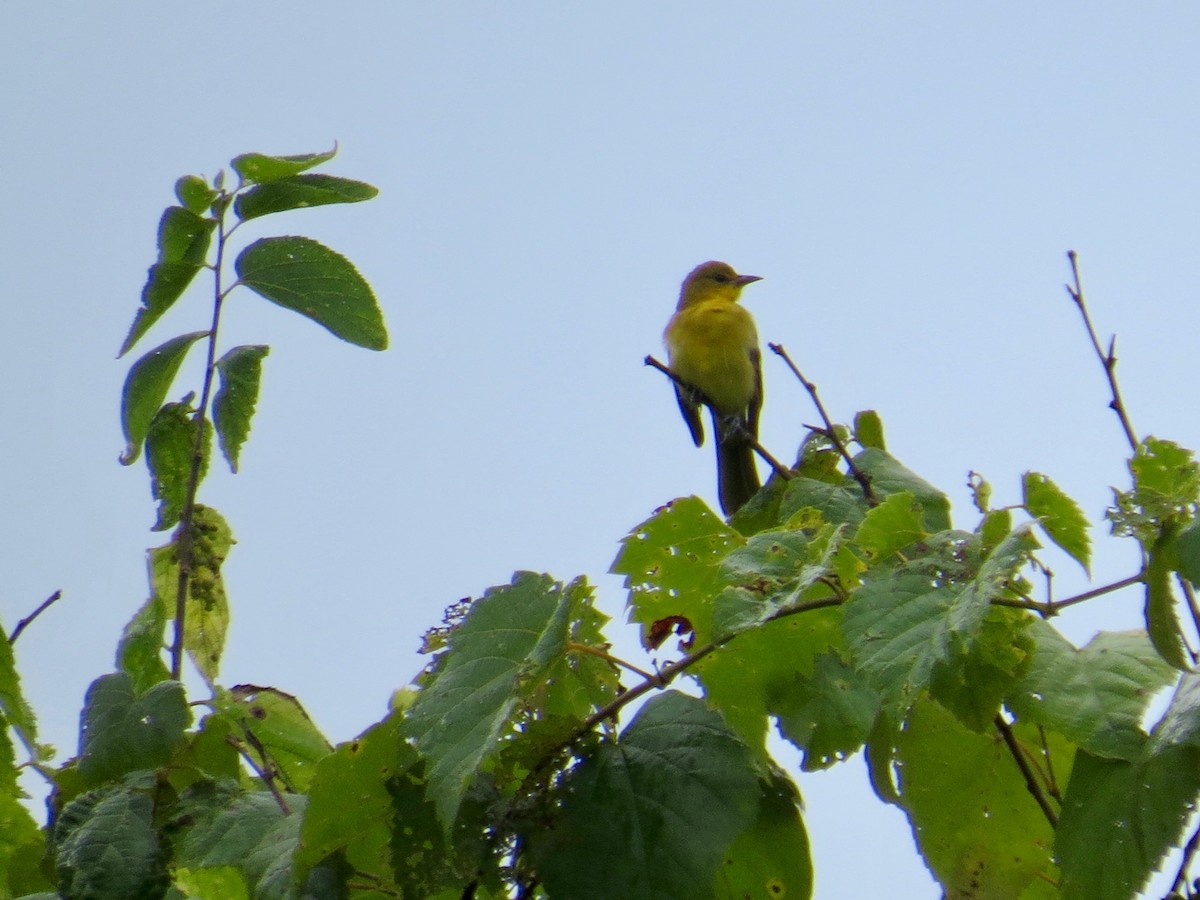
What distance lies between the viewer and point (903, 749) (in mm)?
1589

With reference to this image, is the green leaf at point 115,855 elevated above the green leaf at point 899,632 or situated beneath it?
situated beneath

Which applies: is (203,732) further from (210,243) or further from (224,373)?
(210,243)

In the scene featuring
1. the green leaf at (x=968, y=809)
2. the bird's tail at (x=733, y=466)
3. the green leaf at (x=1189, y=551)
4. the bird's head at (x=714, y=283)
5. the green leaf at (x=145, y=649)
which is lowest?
the green leaf at (x=968, y=809)

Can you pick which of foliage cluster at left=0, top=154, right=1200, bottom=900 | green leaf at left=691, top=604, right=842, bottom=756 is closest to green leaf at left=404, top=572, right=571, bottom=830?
foliage cluster at left=0, top=154, right=1200, bottom=900

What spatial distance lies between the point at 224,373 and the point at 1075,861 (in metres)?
1.55

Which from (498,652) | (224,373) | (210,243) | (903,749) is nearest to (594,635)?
(498,652)

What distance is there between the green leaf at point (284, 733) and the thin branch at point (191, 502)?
0.12 meters

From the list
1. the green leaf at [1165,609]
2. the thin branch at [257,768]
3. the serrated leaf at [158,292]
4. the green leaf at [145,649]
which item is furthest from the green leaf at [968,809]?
the serrated leaf at [158,292]

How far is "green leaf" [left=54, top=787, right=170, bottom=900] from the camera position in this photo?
58.0 inches

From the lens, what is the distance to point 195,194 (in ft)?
7.57

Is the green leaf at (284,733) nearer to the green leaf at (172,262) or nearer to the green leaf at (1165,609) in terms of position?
the green leaf at (172,262)

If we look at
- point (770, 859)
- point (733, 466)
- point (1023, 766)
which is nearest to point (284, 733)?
point (770, 859)

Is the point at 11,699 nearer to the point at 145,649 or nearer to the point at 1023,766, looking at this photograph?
the point at 145,649

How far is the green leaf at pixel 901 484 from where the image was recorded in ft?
5.98
